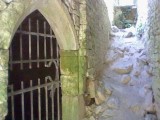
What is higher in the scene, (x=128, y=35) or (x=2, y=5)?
(x=128, y=35)

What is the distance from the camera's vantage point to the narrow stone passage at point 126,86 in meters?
4.24

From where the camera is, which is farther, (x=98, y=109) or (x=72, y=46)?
(x=98, y=109)

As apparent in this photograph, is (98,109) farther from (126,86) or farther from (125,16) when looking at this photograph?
(125,16)

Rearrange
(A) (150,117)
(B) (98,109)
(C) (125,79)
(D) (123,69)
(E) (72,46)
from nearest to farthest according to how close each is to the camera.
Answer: (E) (72,46) → (A) (150,117) → (B) (98,109) → (C) (125,79) → (D) (123,69)

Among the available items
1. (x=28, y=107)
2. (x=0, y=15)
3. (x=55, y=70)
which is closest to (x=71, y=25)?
(x=55, y=70)

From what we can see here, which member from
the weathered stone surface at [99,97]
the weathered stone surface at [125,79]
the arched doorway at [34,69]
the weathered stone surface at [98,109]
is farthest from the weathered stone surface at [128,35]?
the arched doorway at [34,69]

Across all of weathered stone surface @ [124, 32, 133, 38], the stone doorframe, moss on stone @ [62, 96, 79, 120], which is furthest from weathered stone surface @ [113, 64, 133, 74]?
weathered stone surface @ [124, 32, 133, 38]

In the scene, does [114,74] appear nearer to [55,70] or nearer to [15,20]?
[55,70]

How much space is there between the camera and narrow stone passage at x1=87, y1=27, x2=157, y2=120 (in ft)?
13.9

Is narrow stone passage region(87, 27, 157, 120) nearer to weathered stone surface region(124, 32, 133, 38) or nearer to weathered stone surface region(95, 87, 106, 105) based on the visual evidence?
weathered stone surface region(95, 87, 106, 105)

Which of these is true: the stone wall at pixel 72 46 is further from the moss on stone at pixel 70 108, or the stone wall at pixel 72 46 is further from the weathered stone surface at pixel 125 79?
the weathered stone surface at pixel 125 79

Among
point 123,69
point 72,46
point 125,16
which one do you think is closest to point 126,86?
point 123,69

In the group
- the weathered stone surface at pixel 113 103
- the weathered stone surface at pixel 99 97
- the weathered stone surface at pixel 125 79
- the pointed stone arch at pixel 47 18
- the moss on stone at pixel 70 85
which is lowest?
the weathered stone surface at pixel 113 103

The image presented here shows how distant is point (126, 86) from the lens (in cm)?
516
